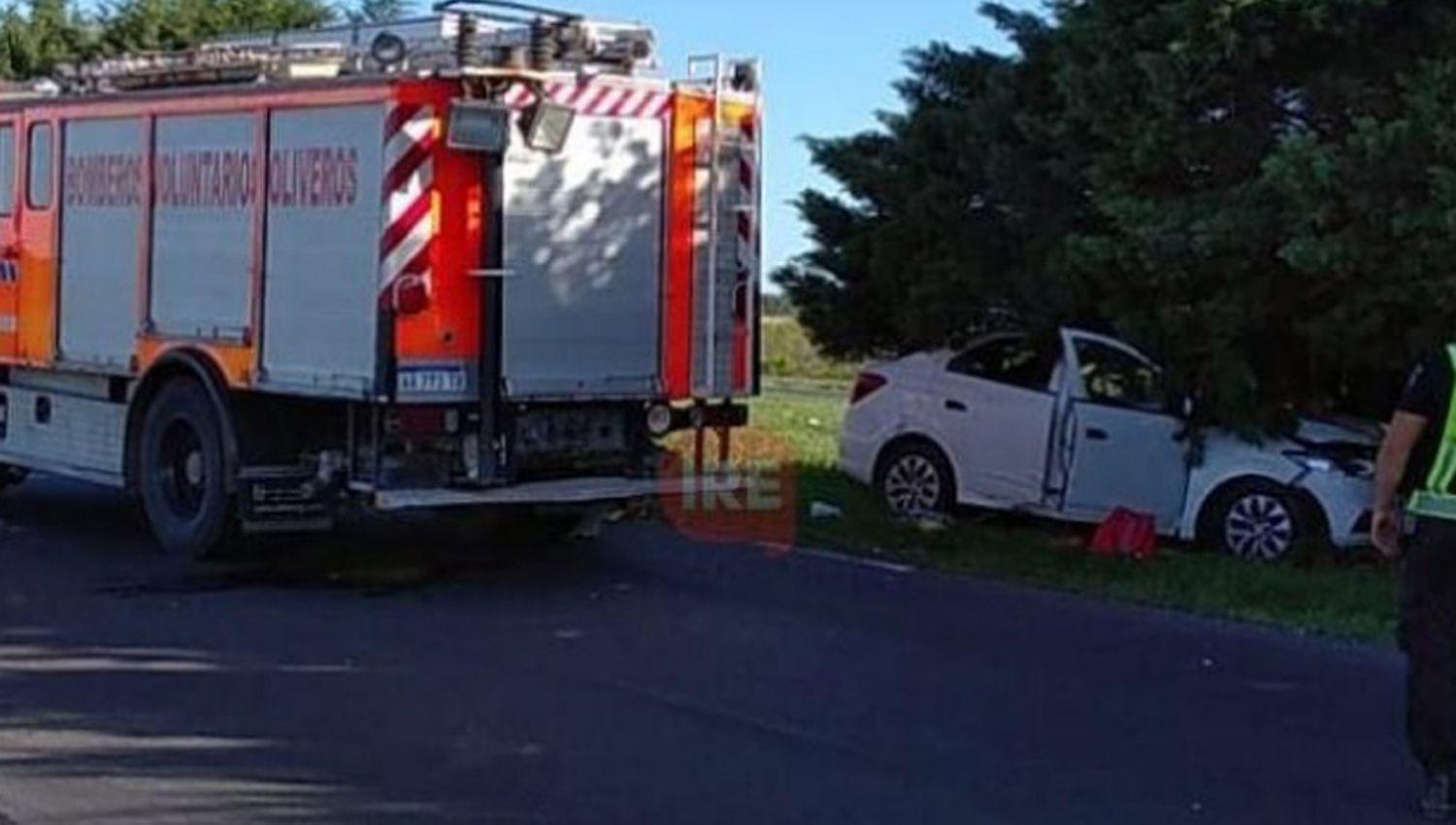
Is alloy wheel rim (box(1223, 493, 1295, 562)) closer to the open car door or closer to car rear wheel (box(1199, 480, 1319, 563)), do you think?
car rear wheel (box(1199, 480, 1319, 563))

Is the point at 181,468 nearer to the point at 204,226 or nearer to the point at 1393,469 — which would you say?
the point at 204,226

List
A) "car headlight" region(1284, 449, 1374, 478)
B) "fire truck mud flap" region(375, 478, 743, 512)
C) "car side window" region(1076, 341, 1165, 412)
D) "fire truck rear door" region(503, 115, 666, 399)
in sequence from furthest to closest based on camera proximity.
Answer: "car side window" region(1076, 341, 1165, 412) → "car headlight" region(1284, 449, 1374, 478) → "fire truck rear door" region(503, 115, 666, 399) → "fire truck mud flap" region(375, 478, 743, 512)

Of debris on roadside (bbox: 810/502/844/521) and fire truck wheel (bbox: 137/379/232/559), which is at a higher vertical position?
fire truck wheel (bbox: 137/379/232/559)

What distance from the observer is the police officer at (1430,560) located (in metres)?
7.34

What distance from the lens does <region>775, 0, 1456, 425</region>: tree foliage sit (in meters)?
12.4

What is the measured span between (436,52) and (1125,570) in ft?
15.7

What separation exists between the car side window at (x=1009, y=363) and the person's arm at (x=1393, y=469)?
743 cm

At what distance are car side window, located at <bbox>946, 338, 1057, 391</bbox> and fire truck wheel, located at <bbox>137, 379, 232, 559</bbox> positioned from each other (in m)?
5.26

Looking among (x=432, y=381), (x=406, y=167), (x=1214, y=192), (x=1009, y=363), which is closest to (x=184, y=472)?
(x=432, y=381)

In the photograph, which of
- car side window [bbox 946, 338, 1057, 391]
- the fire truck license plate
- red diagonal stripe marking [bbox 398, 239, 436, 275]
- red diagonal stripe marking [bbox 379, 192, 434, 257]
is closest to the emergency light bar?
red diagonal stripe marking [bbox 379, 192, 434, 257]

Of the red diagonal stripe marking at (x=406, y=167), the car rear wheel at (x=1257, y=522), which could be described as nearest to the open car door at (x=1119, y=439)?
the car rear wheel at (x=1257, y=522)

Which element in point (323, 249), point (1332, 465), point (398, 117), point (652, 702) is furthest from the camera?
point (1332, 465)

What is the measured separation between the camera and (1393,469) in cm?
746

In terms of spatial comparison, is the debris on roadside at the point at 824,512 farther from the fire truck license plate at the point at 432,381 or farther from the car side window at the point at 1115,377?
the fire truck license plate at the point at 432,381
